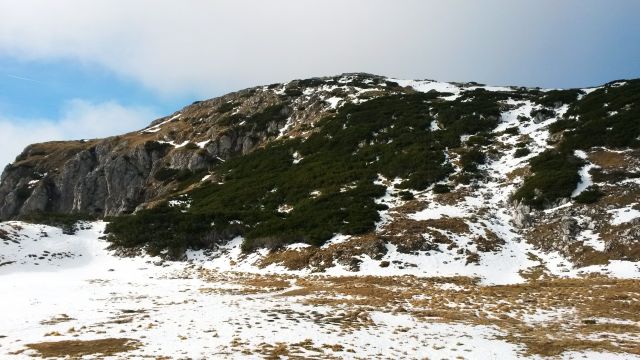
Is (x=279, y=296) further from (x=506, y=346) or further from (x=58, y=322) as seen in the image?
(x=506, y=346)

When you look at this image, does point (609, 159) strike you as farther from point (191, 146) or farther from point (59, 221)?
point (191, 146)

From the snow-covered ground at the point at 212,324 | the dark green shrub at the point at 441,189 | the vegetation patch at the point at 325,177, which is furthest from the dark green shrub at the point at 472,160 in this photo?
the snow-covered ground at the point at 212,324

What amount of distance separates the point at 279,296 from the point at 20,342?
11939 millimetres

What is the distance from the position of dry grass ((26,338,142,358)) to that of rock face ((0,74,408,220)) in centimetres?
5744

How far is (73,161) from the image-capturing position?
296 feet

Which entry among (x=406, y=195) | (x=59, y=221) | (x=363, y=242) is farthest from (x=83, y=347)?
(x=59, y=221)

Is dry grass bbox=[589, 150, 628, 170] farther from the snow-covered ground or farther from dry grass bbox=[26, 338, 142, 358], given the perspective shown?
dry grass bbox=[26, 338, 142, 358]

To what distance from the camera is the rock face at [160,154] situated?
78250mm

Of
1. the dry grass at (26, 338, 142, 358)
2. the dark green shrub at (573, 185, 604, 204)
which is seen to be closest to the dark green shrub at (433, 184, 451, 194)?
the dark green shrub at (573, 185, 604, 204)

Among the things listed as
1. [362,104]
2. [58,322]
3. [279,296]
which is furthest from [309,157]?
[58,322]

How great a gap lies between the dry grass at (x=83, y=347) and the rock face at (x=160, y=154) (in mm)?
57443

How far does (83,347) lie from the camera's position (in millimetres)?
13367

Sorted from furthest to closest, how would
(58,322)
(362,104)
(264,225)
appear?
(362,104), (264,225), (58,322)

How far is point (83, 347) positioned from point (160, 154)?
247 ft
